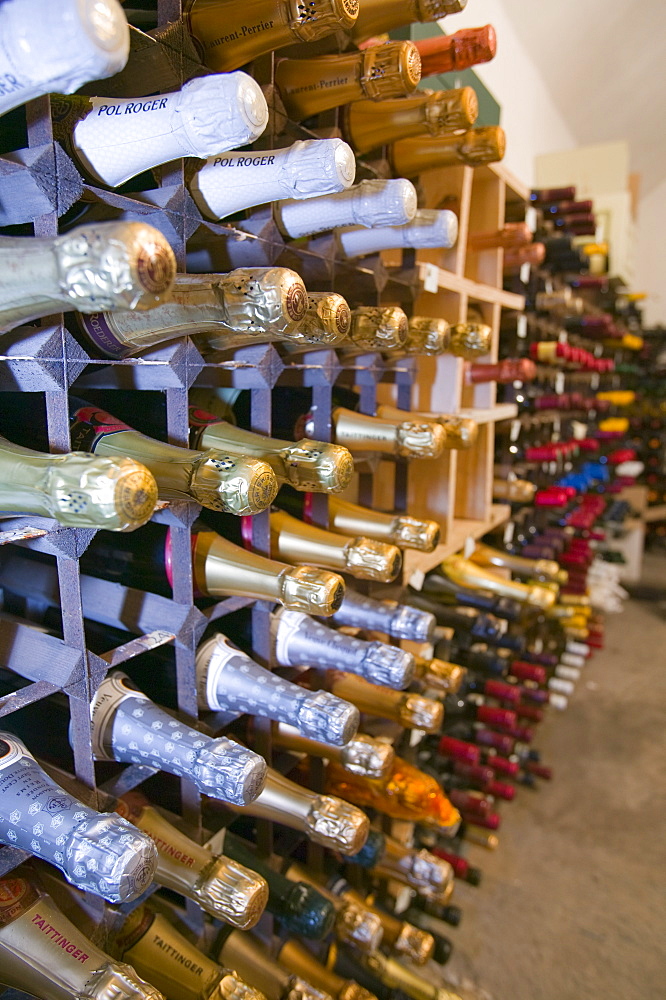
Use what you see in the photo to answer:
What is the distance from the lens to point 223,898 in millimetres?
496

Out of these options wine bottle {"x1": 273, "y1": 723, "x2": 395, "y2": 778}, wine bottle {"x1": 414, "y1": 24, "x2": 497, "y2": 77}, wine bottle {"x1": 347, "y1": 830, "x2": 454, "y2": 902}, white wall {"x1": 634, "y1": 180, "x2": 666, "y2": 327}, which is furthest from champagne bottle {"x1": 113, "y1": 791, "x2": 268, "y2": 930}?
white wall {"x1": 634, "y1": 180, "x2": 666, "y2": 327}

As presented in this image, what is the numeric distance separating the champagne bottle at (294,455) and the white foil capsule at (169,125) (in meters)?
0.20

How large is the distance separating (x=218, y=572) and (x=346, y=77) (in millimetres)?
442

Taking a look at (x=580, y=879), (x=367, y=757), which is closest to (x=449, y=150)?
(x=367, y=757)

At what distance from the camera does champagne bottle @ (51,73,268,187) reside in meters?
0.35

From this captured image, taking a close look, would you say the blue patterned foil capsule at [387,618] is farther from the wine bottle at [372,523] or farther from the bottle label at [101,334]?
the bottle label at [101,334]

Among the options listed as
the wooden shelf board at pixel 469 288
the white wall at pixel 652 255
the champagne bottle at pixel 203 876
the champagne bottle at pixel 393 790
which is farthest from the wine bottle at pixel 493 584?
the white wall at pixel 652 255

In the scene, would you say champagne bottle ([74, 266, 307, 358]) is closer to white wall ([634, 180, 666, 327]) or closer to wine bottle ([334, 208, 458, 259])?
wine bottle ([334, 208, 458, 259])

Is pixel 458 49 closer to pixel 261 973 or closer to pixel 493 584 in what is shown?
pixel 493 584

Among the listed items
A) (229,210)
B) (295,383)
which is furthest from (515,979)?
(229,210)

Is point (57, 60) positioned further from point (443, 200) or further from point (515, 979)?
point (515, 979)

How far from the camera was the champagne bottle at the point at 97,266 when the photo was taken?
28 cm

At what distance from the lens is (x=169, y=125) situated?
38cm

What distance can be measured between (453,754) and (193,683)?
63cm
